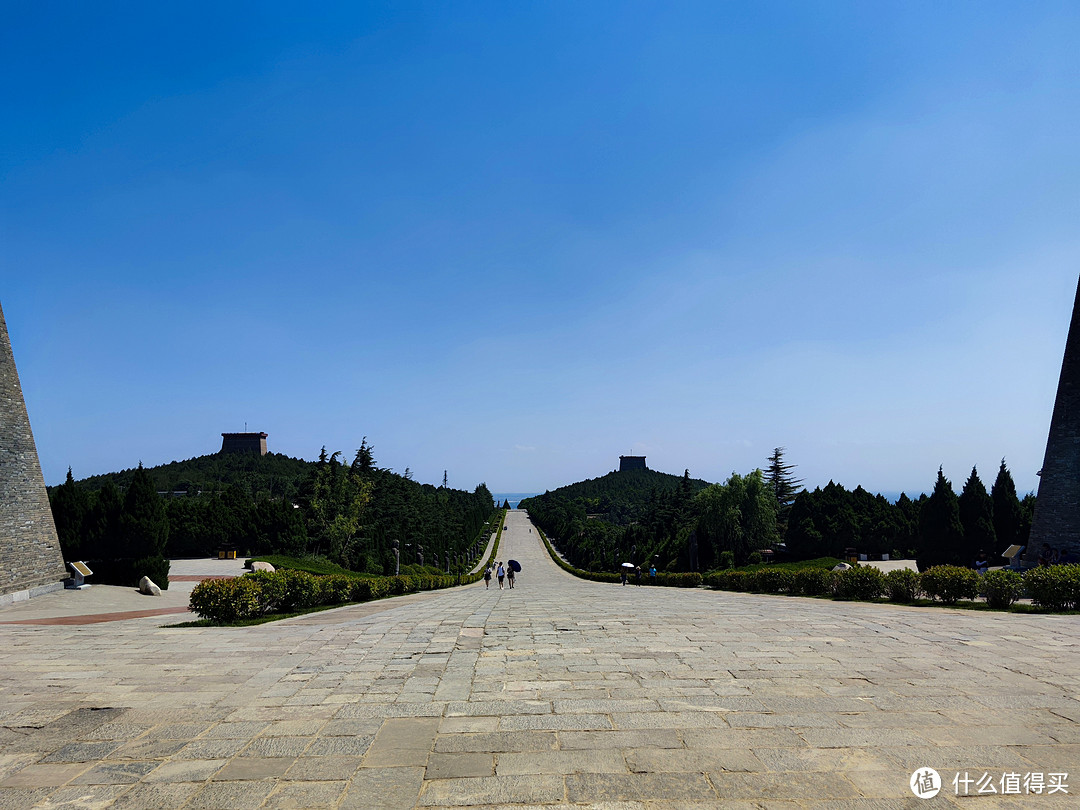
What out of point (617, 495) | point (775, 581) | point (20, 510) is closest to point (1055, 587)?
point (775, 581)

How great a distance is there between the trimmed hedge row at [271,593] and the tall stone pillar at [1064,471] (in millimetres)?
24131

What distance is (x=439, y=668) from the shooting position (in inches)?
279

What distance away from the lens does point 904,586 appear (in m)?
14.9

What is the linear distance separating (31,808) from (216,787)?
1133 mm

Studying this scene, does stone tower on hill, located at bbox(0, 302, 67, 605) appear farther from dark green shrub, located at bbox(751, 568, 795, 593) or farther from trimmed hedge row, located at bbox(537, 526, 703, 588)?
trimmed hedge row, located at bbox(537, 526, 703, 588)

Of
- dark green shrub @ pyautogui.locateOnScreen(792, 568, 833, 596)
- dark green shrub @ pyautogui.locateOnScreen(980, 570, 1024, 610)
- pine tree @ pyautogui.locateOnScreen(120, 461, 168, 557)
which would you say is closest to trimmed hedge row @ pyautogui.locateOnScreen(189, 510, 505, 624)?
pine tree @ pyautogui.locateOnScreen(120, 461, 168, 557)

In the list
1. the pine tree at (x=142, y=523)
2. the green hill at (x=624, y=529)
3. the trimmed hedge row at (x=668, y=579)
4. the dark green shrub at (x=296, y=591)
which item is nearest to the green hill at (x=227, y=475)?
the green hill at (x=624, y=529)

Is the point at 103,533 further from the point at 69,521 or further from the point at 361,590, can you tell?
the point at 361,590

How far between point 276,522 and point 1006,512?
45121 millimetres

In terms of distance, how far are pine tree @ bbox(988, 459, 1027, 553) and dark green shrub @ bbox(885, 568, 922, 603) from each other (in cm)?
1971

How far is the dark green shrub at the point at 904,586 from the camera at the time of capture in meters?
14.8

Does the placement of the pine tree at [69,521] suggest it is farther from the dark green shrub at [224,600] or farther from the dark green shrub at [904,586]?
the dark green shrub at [904,586]

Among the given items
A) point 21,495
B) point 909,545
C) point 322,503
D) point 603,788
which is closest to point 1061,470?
point 909,545

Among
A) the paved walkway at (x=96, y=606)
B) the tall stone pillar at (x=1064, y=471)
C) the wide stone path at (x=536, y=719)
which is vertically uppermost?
the tall stone pillar at (x=1064, y=471)
